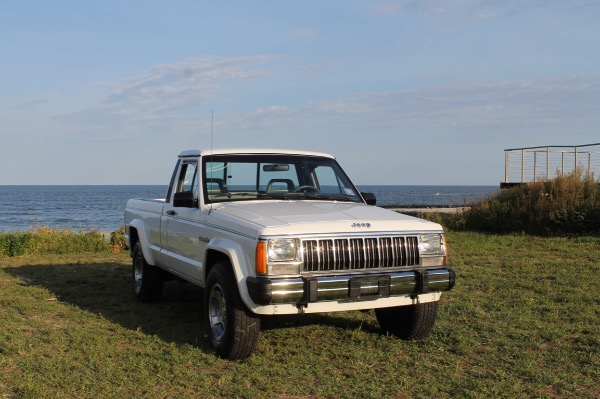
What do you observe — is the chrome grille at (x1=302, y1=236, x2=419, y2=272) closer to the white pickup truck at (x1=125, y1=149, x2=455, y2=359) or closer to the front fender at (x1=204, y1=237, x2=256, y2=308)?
the white pickup truck at (x1=125, y1=149, x2=455, y2=359)

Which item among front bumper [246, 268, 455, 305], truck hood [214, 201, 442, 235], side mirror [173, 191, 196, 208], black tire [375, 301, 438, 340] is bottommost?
black tire [375, 301, 438, 340]

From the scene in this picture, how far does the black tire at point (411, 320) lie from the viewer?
6172mm

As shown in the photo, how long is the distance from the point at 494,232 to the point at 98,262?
428 inches

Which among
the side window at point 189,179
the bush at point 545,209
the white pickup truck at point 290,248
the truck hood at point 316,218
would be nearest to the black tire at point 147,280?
the white pickup truck at point 290,248

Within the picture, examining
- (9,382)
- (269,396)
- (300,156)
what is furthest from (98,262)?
(269,396)

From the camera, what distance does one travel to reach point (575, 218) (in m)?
16.5

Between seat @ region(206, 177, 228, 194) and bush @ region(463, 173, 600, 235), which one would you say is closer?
seat @ region(206, 177, 228, 194)

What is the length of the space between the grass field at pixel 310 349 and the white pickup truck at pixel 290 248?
44 centimetres

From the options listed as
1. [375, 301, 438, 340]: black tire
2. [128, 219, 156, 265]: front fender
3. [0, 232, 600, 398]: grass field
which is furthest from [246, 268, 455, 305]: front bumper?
[128, 219, 156, 265]: front fender

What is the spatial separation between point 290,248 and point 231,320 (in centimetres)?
84

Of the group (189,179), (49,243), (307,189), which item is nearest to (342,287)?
(307,189)

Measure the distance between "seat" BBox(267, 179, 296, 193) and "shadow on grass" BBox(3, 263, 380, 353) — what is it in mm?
1508

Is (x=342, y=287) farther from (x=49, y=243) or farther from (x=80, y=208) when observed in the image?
(x=80, y=208)

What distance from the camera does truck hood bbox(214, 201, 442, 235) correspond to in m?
5.38
